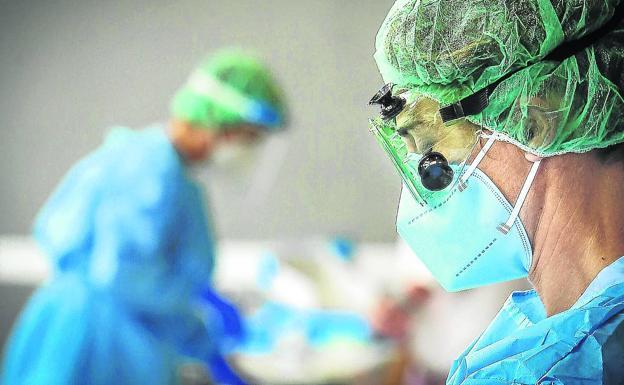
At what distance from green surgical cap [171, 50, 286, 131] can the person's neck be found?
174 centimetres

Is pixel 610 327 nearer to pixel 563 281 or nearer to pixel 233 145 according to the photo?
pixel 563 281

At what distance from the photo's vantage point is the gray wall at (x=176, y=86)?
144 inches

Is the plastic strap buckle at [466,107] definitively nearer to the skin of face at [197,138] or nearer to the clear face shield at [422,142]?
the clear face shield at [422,142]

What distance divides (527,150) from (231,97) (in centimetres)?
176

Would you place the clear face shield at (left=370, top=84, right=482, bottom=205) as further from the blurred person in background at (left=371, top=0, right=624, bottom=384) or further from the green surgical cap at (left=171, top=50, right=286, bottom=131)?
the green surgical cap at (left=171, top=50, right=286, bottom=131)

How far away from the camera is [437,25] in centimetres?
95

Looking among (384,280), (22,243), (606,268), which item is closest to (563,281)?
(606,268)

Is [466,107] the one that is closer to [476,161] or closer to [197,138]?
[476,161]

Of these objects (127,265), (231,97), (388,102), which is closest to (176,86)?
(231,97)

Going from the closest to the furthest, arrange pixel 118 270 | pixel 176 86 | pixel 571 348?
1. pixel 571 348
2. pixel 118 270
3. pixel 176 86

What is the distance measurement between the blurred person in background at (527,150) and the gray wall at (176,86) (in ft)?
8.30

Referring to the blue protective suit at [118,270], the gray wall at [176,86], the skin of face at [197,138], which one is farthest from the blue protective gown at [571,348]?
the gray wall at [176,86]

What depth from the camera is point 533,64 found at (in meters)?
0.93

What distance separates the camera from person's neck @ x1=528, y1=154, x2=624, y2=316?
3.10 ft
